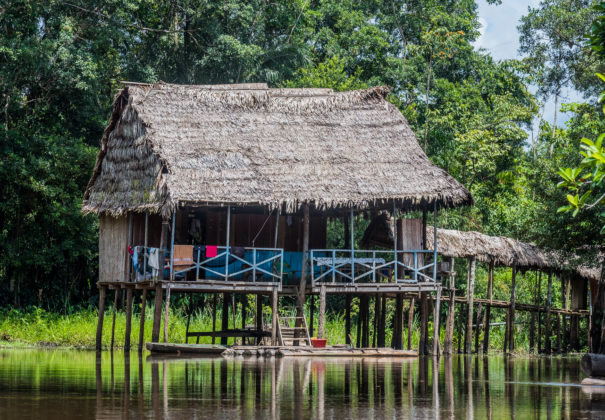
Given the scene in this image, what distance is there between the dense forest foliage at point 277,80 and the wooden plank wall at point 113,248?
3.92 m

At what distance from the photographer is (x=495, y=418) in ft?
27.3

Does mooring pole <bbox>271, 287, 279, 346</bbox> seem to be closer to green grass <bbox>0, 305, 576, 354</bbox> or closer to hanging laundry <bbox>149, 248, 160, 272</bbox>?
hanging laundry <bbox>149, 248, 160, 272</bbox>

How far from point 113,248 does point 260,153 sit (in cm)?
436

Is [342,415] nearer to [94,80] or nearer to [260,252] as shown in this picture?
[260,252]

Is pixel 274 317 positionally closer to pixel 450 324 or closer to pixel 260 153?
pixel 260 153

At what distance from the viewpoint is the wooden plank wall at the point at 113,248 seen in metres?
20.5

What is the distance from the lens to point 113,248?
21.2 m

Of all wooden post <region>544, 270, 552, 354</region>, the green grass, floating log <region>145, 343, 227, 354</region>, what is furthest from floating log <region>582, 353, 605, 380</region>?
wooden post <region>544, 270, 552, 354</region>

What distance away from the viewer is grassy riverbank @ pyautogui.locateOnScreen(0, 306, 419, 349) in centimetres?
2291

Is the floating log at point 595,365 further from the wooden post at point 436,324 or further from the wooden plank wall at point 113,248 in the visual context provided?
the wooden plank wall at point 113,248

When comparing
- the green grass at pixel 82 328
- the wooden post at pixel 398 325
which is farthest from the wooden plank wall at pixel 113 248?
the wooden post at pixel 398 325

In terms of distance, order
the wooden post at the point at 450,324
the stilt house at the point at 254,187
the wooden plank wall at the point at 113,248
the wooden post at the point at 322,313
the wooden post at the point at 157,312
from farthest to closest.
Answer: the wooden post at the point at 450,324, the wooden plank wall at the point at 113,248, the wooden post at the point at 322,313, the stilt house at the point at 254,187, the wooden post at the point at 157,312

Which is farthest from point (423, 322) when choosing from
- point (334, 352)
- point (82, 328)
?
point (82, 328)

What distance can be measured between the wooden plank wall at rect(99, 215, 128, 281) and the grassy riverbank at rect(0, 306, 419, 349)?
2196mm
